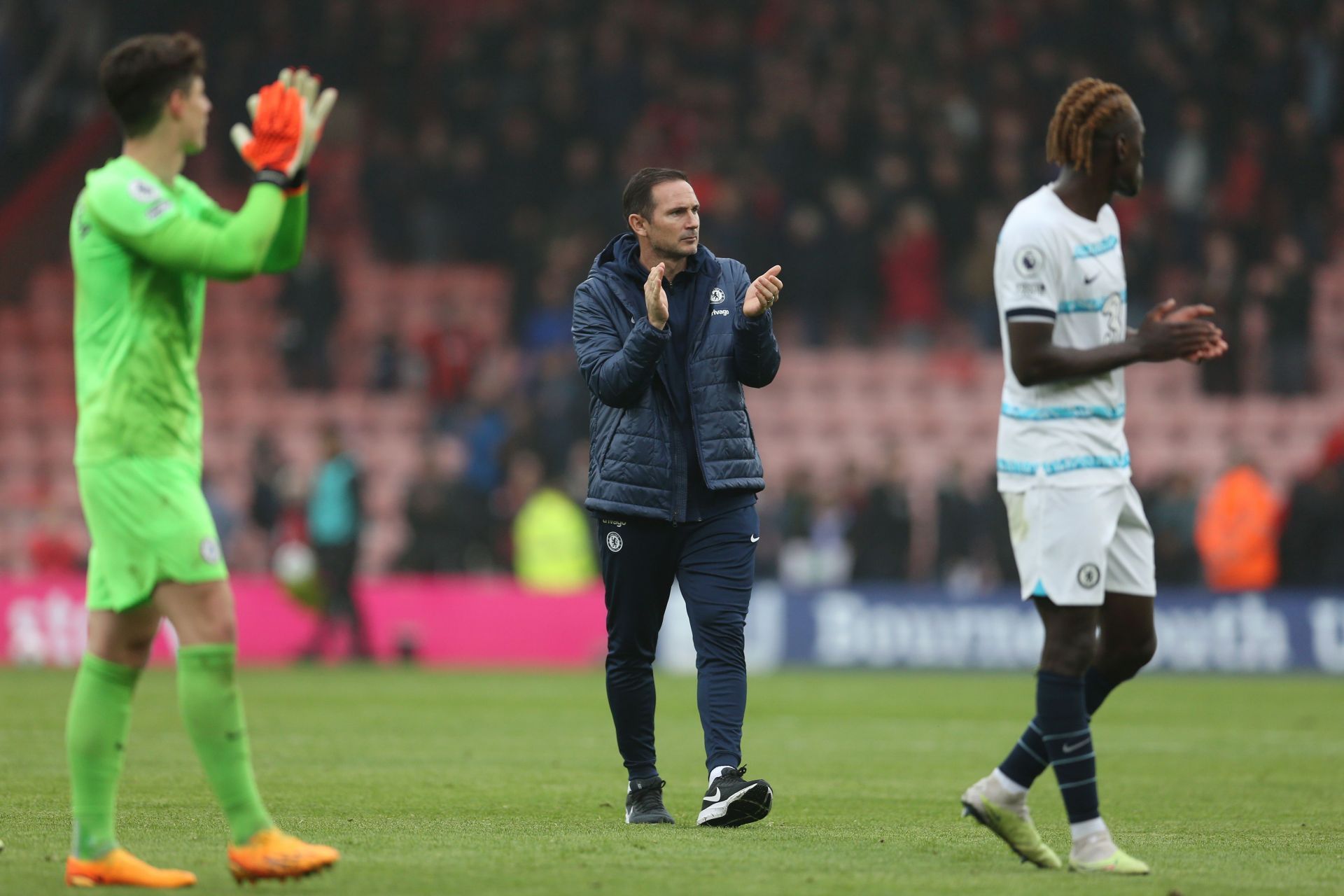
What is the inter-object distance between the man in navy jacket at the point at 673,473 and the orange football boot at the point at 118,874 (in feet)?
7.26

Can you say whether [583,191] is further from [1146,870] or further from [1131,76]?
[1146,870]

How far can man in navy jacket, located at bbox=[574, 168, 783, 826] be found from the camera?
712cm

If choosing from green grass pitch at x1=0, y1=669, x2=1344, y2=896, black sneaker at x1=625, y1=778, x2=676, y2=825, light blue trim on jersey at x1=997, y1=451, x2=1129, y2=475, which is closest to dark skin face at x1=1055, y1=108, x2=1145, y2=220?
light blue trim on jersey at x1=997, y1=451, x2=1129, y2=475

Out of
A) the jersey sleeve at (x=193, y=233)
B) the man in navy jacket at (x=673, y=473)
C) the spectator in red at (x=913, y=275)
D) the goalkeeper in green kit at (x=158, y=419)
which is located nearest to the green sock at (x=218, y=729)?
the goalkeeper in green kit at (x=158, y=419)

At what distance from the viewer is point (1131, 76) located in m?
24.4

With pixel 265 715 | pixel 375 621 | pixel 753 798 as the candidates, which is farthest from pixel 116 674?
pixel 375 621

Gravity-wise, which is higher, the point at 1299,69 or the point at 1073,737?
the point at 1299,69

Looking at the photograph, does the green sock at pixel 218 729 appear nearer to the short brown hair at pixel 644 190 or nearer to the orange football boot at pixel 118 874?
the orange football boot at pixel 118 874

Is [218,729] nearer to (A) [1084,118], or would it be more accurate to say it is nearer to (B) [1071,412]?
(B) [1071,412]

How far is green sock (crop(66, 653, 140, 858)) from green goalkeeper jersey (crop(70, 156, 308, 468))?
0.62m

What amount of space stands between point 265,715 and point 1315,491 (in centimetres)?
1181

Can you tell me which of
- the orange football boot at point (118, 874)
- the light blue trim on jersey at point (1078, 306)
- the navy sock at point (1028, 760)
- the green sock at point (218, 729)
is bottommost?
the orange football boot at point (118, 874)

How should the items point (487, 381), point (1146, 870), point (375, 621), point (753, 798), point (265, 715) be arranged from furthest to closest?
point (487, 381)
point (375, 621)
point (265, 715)
point (753, 798)
point (1146, 870)

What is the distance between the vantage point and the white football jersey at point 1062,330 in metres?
5.85
